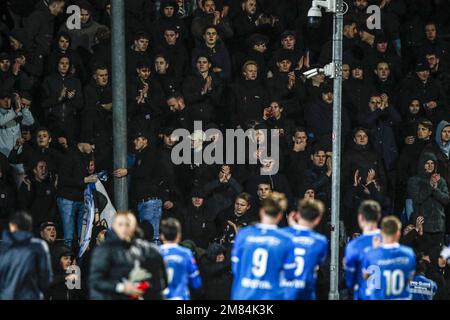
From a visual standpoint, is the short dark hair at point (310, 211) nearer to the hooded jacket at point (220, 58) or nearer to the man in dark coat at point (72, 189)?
the man in dark coat at point (72, 189)

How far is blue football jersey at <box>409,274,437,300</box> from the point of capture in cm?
1486

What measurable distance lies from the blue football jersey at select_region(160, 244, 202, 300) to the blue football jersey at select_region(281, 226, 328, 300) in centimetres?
97

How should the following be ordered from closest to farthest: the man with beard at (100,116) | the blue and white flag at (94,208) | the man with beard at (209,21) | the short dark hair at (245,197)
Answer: the short dark hair at (245,197), the blue and white flag at (94,208), the man with beard at (100,116), the man with beard at (209,21)

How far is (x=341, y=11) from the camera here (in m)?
15.8

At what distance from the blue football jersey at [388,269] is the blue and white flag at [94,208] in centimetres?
512

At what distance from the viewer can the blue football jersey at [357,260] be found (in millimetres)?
12570

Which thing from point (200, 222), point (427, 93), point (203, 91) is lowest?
point (200, 222)

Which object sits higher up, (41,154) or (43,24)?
(43,24)

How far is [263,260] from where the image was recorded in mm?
12242

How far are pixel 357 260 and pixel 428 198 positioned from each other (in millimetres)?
5117

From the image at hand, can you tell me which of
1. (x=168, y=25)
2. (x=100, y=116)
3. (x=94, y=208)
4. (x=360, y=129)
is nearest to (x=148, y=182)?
(x=94, y=208)

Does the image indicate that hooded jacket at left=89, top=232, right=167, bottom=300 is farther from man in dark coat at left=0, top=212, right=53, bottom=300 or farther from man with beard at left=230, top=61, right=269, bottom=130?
man with beard at left=230, top=61, right=269, bottom=130

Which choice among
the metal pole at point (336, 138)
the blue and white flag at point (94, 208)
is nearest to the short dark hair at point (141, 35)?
the blue and white flag at point (94, 208)

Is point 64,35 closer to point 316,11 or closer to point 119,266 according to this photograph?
point 316,11
